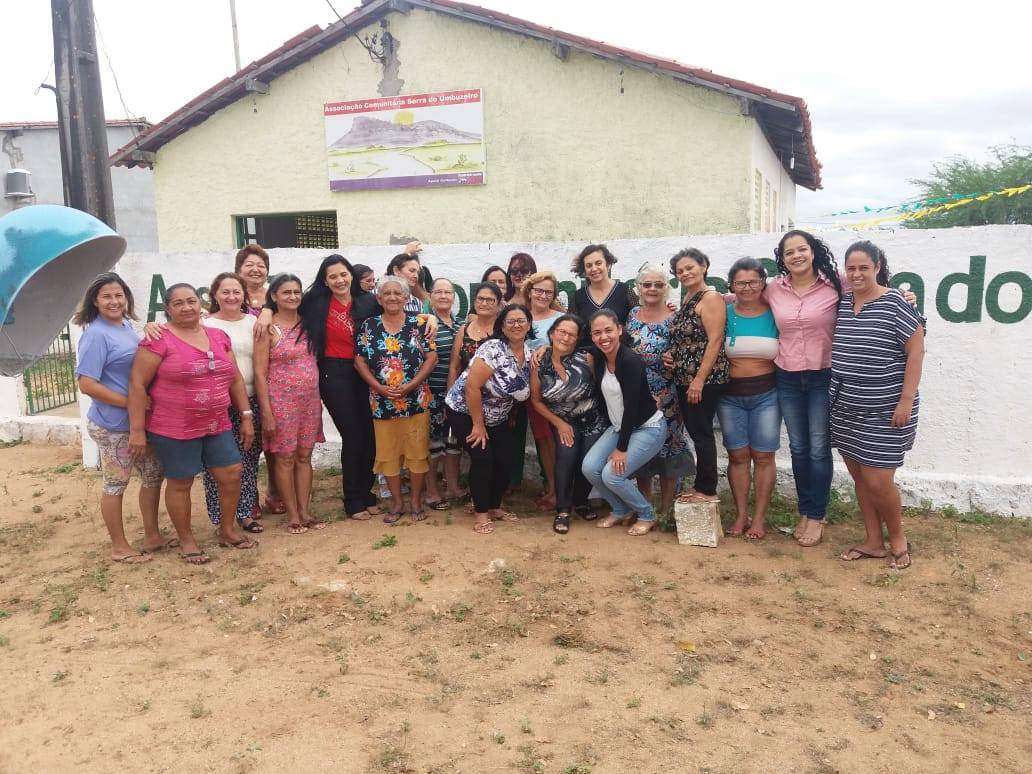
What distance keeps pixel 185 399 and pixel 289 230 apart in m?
9.78

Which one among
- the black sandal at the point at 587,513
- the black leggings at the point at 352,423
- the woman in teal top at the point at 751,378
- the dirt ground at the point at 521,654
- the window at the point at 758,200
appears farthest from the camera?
the window at the point at 758,200

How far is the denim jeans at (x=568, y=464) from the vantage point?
459 centimetres

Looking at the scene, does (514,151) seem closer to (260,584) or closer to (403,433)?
(403,433)

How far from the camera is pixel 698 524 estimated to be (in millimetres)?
4355

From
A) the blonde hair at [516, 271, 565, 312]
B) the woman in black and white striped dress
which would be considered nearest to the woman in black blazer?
the blonde hair at [516, 271, 565, 312]

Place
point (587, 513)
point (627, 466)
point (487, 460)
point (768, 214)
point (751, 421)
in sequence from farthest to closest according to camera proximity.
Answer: point (768, 214) < point (587, 513) < point (487, 460) < point (627, 466) < point (751, 421)

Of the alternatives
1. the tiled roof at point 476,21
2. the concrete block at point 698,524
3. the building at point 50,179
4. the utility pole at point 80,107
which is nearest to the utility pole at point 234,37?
the building at point 50,179

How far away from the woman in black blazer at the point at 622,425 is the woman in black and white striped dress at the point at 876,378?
1006mm

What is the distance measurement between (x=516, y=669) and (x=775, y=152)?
434 inches

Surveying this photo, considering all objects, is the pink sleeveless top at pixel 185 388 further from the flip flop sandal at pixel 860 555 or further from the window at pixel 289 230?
the window at pixel 289 230

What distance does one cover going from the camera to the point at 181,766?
2.54 meters

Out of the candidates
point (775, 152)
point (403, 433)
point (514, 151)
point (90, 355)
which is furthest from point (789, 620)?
point (775, 152)

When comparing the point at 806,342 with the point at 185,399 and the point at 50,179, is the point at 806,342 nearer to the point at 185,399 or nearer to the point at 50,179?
the point at 185,399

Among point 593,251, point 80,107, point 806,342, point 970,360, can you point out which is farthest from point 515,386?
point 80,107
